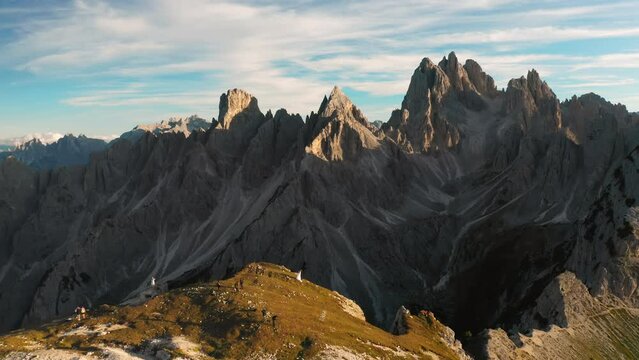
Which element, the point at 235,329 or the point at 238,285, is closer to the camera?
the point at 235,329

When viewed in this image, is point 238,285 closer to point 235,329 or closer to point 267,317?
point 267,317

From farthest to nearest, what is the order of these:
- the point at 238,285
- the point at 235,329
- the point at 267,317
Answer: the point at 238,285 → the point at 267,317 → the point at 235,329

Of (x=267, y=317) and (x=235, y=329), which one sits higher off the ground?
(x=267, y=317)

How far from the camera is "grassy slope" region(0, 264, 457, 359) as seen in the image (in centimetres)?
5750

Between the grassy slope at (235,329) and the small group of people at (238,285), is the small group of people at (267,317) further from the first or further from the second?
the small group of people at (238,285)

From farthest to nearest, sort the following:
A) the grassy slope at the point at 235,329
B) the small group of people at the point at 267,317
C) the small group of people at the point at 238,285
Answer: the small group of people at the point at 238,285 < the small group of people at the point at 267,317 < the grassy slope at the point at 235,329

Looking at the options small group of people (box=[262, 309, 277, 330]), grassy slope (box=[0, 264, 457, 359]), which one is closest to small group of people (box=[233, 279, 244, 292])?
grassy slope (box=[0, 264, 457, 359])

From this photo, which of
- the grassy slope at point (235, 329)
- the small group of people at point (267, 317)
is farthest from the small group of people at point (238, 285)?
the small group of people at point (267, 317)

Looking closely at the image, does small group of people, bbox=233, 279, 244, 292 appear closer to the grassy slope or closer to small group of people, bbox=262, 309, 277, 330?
the grassy slope

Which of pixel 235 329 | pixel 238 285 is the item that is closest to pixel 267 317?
pixel 235 329

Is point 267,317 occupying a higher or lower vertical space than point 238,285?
higher

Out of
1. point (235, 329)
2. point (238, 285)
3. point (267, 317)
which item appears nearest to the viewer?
A: point (235, 329)

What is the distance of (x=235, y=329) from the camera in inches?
2398

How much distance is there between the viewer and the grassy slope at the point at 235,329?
5750 centimetres
